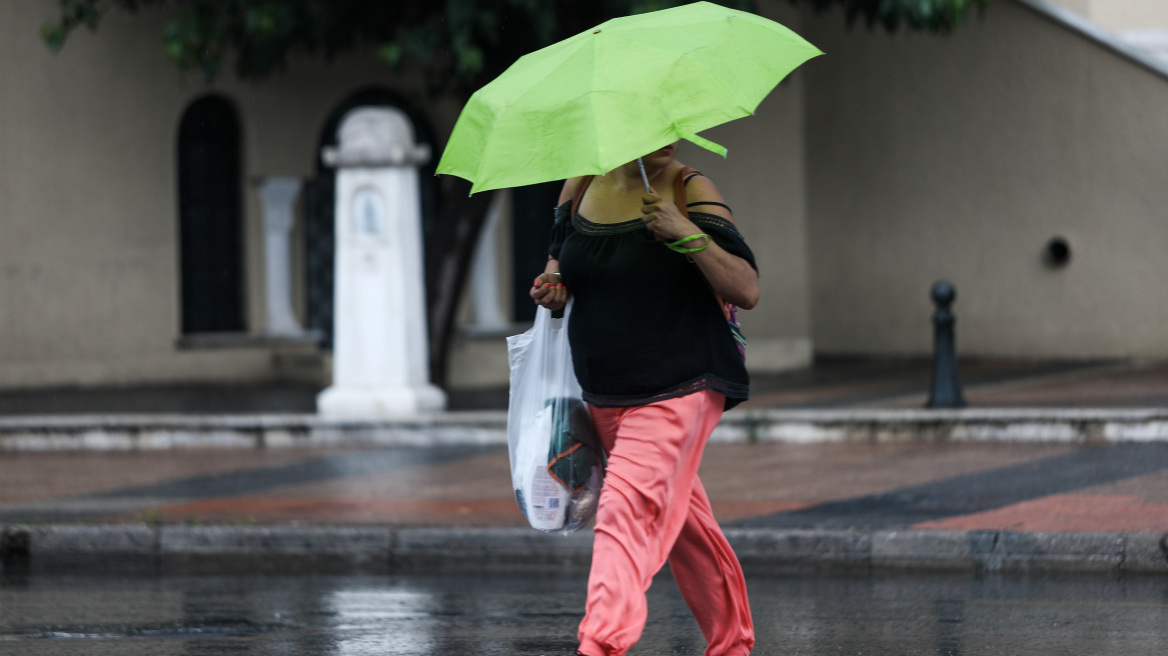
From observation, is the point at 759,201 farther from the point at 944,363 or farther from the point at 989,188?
the point at 944,363

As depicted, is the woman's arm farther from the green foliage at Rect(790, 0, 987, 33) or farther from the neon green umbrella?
the green foliage at Rect(790, 0, 987, 33)

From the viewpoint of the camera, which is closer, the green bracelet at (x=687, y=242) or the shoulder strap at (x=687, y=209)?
the green bracelet at (x=687, y=242)

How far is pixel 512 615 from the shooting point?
6.06m

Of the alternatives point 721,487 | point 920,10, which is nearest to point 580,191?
point 721,487

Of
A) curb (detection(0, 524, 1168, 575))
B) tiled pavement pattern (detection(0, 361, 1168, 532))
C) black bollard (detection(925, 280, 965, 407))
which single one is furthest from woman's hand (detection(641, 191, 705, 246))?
black bollard (detection(925, 280, 965, 407))

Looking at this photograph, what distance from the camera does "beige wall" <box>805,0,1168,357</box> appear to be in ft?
52.9

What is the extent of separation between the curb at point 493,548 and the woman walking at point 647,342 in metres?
2.89

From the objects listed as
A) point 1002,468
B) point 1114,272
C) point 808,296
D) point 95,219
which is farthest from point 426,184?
point 1002,468

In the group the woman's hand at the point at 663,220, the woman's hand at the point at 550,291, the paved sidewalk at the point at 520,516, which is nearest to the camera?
the woman's hand at the point at 663,220

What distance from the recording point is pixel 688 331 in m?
4.27

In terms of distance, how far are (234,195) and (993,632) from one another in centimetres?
1287

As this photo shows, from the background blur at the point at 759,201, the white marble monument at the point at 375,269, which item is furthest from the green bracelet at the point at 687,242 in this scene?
the background blur at the point at 759,201

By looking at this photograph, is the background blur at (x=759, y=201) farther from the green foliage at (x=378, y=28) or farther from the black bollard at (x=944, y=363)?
the black bollard at (x=944, y=363)

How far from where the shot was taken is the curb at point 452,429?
34.6ft
